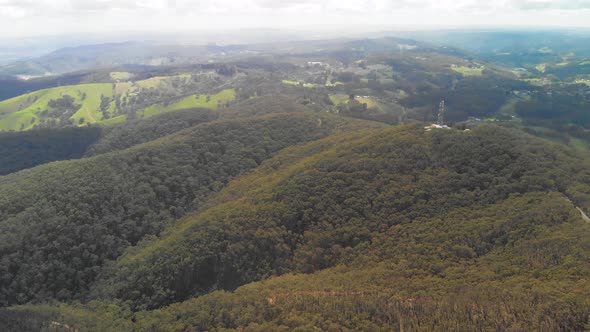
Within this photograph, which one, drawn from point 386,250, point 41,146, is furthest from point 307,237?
point 41,146

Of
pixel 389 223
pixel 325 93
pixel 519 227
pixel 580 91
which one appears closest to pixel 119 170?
pixel 389 223

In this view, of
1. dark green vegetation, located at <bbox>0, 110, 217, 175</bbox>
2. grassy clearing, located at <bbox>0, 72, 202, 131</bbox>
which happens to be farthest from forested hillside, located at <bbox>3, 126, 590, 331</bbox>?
grassy clearing, located at <bbox>0, 72, 202, 131</bbox>

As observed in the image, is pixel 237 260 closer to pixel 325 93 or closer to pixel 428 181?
pixel 428 181

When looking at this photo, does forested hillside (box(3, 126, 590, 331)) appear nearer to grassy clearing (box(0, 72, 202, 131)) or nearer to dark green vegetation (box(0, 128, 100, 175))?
dark green vegetation (box(0, 128, 100, 175))

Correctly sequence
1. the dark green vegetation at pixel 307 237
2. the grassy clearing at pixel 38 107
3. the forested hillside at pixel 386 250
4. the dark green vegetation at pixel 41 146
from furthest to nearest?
the grassy clearing at pixel 38 107 → the dark green vegetation at pixel 41 146 → the dark green vegetation at pixel 307 237 → the forested hillside at pixel 386 250

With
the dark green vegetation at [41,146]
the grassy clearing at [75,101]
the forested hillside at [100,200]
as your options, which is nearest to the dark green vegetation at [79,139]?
the dark green vegetation at [41,146]

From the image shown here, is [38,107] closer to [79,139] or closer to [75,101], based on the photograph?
[75,101]

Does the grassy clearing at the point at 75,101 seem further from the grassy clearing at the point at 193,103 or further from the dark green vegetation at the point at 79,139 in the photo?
the dark green vegetation at the point at 79,139
